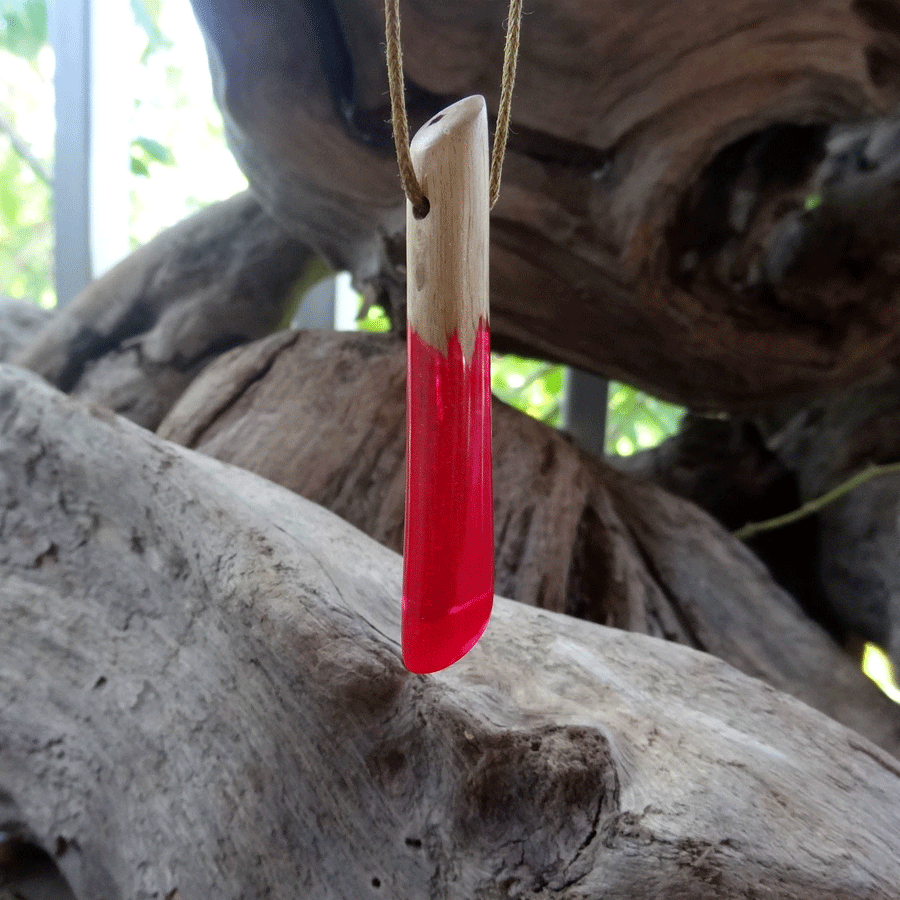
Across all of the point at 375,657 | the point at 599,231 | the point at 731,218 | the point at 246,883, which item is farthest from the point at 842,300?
the point at 246,883

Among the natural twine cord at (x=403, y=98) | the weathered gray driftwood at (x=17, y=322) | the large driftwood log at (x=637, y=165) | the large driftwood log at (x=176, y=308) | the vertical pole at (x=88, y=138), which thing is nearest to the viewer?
the natural twine cord at (x=403, y=98)

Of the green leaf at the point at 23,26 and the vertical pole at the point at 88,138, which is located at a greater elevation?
the green leaf at the point at 23,26

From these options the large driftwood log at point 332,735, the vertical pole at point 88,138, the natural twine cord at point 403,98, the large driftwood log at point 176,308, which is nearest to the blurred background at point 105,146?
the vertical pole at point 88,138

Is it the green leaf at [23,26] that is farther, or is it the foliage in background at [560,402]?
the foliage in background at [560,402]

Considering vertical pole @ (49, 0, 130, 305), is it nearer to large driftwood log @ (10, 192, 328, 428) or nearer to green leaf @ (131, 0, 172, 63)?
green leaf @ (131, 0, 172, 63)

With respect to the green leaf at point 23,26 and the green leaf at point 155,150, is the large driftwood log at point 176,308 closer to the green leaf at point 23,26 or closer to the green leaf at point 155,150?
the green leaf at point 155,150

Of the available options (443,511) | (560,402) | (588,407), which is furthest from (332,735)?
(560,402)

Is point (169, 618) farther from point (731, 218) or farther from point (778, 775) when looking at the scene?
point (731, 218)
